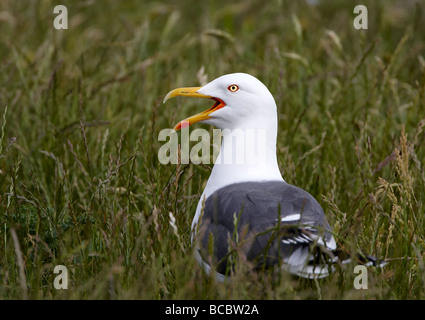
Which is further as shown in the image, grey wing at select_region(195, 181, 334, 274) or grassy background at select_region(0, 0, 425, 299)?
grassy background at select_region(0, 0, 425, 299)

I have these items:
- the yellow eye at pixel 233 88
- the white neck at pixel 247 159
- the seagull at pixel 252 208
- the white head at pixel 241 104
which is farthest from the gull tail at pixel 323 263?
the yellow eye at pixel 233 88

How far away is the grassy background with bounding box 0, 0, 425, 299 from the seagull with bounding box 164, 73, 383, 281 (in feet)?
0.27

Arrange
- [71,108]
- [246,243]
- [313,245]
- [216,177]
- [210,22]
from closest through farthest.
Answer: [313,245] < [246,243] < [216,177] < [71,108] < [210,22]

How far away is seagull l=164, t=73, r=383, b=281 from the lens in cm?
256

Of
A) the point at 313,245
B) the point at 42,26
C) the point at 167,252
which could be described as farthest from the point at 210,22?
the point at 313,245

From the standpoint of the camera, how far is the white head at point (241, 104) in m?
3.08

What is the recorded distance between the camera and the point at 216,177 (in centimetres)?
308

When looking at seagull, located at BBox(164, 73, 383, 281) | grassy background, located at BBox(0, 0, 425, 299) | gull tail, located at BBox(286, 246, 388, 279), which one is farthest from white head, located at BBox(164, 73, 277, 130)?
gull tail, located at BBox(286, 246, 388, 279)

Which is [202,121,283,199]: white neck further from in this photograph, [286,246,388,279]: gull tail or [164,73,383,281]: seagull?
[286,246,388,279]: gull tail

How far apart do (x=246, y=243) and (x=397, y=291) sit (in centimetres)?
71

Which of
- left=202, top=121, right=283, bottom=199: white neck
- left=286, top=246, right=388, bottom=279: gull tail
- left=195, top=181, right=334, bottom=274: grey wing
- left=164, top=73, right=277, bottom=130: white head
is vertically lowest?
left=286, top=246, right=388, bottom=279: gull tail

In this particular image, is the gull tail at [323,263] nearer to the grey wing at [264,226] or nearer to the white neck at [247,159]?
the grey wing at [264,226]

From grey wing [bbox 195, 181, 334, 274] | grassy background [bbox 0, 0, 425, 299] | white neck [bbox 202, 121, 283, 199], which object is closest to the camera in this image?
grey wing [bbox 195, 181, 334, 274]
